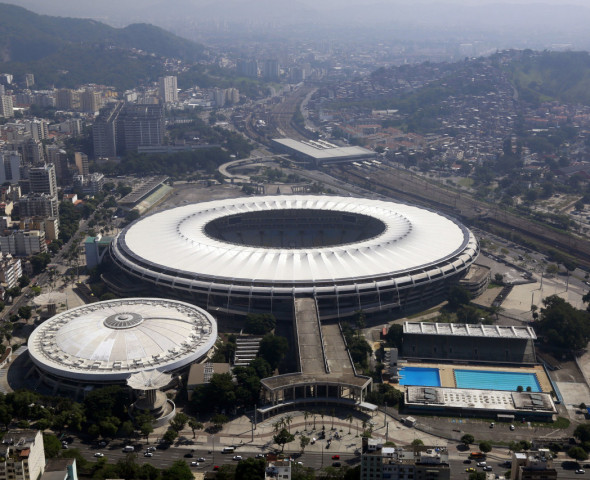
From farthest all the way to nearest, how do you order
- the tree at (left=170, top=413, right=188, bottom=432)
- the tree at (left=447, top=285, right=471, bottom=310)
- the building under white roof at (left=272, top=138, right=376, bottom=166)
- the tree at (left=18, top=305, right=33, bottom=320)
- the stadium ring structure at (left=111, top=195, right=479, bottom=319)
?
the building under white roof at (left=272, top=138, right=376, bottom=166), the tree at (left=447, top=285, right=471, bottom=310), the tree at (left=18, top=305, right=33, bottom=320), the stadium ring structure at (left=111, top=195, right=479, bottom=319), the tree at (left=170, top=413, right=188, bottom=432)

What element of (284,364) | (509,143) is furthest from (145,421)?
(509,143)

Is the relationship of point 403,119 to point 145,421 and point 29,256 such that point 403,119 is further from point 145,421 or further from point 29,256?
point 145,421

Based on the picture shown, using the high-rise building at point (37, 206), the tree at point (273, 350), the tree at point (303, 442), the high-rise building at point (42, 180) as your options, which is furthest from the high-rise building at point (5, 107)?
the tree at point (303, 442)

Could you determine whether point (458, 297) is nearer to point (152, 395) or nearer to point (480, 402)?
Result: point (480, 402)

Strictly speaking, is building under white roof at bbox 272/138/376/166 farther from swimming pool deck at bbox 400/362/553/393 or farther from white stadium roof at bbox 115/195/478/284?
swimming pool deck at bbox 400/362/553/393

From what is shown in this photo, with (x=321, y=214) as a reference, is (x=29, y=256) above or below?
below

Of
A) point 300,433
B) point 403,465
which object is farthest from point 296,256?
point 403,465

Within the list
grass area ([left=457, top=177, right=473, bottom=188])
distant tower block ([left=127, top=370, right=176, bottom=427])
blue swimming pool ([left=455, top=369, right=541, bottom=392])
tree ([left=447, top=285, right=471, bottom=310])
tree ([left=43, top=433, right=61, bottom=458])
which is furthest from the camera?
grass area ([left=457, top=177, right=473, bottom=188])

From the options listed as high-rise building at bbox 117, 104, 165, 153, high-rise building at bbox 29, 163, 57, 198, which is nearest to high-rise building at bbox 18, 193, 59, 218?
high-rise building at bbox 29, 163, 57, 198
